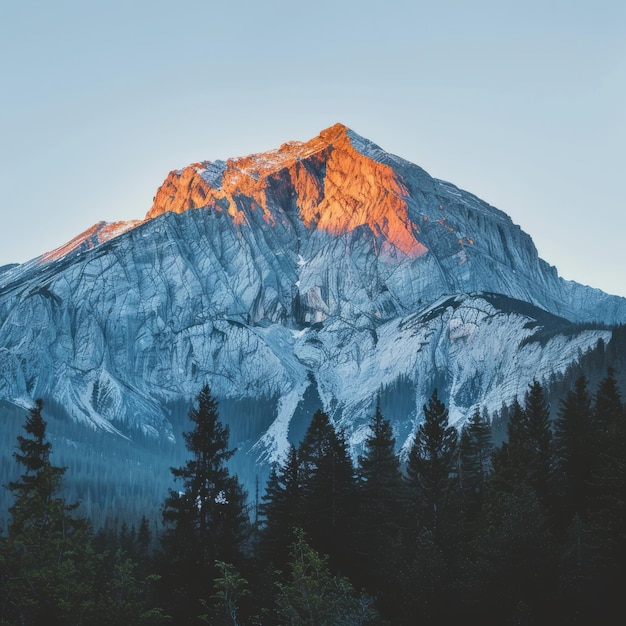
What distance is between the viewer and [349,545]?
56.1m

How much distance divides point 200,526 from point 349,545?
11581 millimetres

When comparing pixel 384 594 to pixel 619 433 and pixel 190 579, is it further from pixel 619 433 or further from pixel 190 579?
pixel 619 433

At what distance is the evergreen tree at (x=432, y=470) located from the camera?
57875 millimetres

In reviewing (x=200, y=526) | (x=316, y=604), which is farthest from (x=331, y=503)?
(x=316, y=604)

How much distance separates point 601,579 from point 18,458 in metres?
30.7

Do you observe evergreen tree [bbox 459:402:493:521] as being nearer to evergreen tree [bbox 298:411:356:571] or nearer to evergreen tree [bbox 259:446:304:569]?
evergreen tree [bbox 298:411:356:571]

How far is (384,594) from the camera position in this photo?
172ft

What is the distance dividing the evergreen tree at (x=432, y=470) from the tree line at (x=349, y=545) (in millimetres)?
109

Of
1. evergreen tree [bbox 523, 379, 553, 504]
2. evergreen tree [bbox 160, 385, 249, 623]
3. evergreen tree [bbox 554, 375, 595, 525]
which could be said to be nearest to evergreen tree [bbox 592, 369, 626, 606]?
evergreen tree [bbox 554, 375, 595, 525]

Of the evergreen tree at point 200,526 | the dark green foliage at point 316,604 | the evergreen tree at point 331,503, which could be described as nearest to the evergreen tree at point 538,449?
the evergreen tree at point 331,503

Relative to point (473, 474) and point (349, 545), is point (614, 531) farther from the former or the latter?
point (473, 474)

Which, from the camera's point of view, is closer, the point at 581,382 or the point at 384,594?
the point at 384,594

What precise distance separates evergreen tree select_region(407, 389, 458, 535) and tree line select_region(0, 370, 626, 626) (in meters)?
0.11

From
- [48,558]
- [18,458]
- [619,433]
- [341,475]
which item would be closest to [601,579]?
[619,433]
